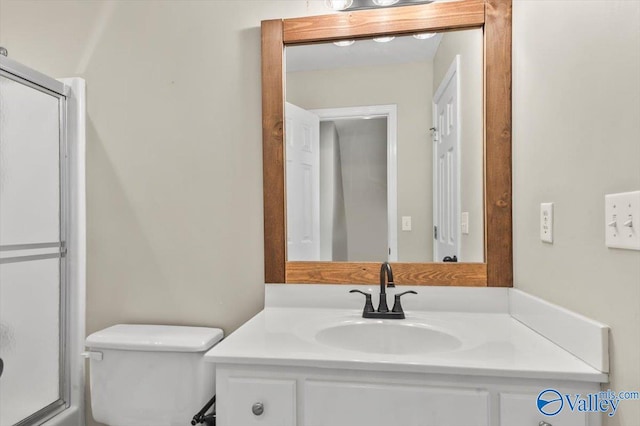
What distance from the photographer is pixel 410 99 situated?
1.46 m

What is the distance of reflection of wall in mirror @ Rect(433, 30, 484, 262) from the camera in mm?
1390

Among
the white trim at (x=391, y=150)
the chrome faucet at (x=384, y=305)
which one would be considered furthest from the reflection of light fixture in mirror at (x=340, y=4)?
the chrome faucet at (x=384, y=305)

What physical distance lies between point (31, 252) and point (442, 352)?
146cm

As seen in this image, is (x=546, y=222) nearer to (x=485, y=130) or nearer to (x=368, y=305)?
(x=485, y=130)

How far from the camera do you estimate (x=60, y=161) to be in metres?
1.56

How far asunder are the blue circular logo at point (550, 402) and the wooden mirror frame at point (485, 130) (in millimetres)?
535

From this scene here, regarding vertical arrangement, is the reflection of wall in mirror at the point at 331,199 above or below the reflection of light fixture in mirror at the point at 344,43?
below

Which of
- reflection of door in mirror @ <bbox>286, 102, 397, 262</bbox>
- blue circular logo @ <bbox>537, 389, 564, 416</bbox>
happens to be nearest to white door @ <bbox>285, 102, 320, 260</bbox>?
reflection of door in mirror @ <bbox>286, 102, 397, 262</bbox>

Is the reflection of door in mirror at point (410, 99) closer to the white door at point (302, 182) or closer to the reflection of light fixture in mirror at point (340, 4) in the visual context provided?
the white door at point (302, 182)

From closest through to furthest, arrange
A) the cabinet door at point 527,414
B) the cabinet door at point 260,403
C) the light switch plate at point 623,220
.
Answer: the light switch plate at point 623,220 → the cabinet door at point 527,414 → the cabinet door at point 260,403

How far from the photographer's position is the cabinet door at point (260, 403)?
965mm

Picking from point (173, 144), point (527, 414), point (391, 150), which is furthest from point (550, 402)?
point (173, 144)

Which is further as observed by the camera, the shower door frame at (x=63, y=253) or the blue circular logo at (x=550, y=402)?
the shower door frame at (x=63, y=253)

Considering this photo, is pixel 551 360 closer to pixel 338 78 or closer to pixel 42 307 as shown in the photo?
pixel 338 78
